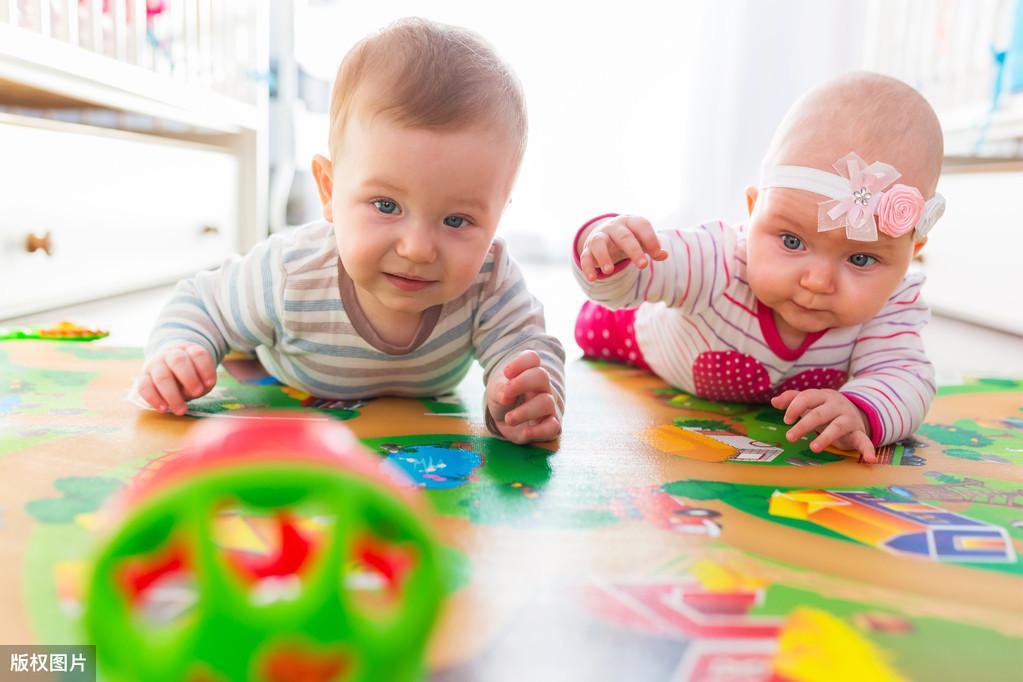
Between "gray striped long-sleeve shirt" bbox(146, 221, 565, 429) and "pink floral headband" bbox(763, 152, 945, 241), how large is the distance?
0.98 feet

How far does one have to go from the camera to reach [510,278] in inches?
37.4

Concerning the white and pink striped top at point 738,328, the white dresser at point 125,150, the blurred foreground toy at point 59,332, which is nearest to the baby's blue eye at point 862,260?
the white and pink striped top at point 738,328

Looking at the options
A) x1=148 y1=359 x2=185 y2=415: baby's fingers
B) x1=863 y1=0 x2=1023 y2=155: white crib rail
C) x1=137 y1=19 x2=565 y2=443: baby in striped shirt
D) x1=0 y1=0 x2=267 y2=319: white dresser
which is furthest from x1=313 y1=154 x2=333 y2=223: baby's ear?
x1=863 y1=0 x2=1023 y2=155: white crib rail

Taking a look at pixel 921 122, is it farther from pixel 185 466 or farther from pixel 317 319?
pixel 185 466

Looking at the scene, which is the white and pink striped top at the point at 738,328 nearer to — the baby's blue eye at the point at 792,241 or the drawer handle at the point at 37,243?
the baby's blue eye at the point at 792,241

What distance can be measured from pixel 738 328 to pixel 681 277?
9 cm

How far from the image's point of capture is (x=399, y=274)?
810 millimetres

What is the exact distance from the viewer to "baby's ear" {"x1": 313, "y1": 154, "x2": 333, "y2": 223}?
876 mm

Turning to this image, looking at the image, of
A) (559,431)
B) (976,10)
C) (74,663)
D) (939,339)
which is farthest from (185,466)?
(976,10)

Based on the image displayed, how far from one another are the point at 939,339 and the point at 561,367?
39.4 inches

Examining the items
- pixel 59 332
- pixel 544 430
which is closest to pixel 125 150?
pixel 59 332

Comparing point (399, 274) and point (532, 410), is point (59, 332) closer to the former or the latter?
point (399, 274)

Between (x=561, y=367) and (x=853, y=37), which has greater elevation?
(x=853, y=37)

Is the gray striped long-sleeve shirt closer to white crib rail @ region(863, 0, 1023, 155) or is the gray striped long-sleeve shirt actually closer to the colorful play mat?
the colorful play mat
